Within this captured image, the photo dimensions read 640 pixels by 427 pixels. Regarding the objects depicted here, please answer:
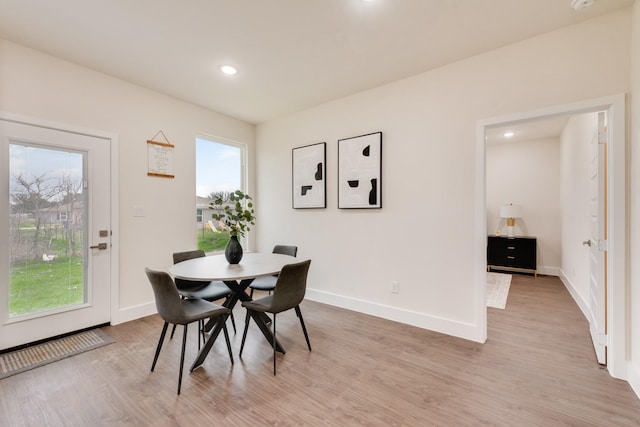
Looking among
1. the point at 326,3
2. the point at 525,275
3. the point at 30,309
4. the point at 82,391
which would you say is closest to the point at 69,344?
the point at 30,309

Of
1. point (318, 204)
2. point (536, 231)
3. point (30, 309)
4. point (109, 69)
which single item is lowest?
point (30, 309)

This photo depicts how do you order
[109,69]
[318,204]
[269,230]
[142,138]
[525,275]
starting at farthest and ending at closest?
[525,275], [269,230], [318,204], [142,138], [109,69]

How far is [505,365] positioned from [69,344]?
3.78 metres

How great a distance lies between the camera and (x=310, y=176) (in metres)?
3.93

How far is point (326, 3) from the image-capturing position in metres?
2.01

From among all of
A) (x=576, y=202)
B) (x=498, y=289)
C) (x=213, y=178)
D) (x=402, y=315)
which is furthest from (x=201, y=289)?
(x=576, y=202)

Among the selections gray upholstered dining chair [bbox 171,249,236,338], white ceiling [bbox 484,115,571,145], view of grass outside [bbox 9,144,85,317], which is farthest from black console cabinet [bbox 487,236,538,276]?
view of grass outside [bbox 9,144,85,317]

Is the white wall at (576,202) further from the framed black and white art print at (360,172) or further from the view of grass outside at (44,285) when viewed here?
the view of grass outside at (44,285)

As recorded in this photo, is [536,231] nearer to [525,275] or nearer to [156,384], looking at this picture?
[525,275]

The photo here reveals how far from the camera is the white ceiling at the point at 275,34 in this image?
204 centimetres

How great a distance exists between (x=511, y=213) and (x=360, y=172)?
373 cm

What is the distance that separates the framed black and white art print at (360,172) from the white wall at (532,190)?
12.8 feet

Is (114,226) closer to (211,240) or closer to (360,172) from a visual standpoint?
(211,240)

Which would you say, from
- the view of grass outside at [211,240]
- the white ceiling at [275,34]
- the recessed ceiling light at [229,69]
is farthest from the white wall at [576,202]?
the view of grass outside at [211,240]
